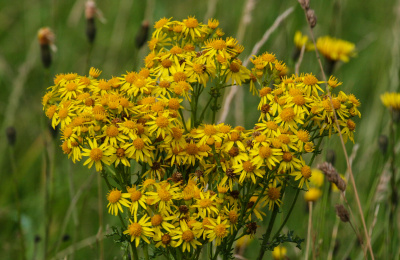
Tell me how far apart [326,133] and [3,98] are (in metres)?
3.56

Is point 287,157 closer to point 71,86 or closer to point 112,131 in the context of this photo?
point 112,131

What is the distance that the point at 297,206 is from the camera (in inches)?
155

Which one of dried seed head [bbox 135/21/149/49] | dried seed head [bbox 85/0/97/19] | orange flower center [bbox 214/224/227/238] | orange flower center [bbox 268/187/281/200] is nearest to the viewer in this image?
orange flower center [bbox 214/224/227/238]

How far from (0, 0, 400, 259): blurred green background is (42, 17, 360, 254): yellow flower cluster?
946 millimetres

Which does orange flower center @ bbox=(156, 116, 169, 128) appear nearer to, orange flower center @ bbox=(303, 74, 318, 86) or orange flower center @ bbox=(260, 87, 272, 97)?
orange flower center @ bbox=(260, 87, 272, 97)

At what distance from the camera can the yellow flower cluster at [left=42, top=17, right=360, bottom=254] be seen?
1.98m

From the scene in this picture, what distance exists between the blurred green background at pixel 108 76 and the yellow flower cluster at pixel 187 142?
0.95m

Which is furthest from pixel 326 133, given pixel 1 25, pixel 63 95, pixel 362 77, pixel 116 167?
pixel 1 25

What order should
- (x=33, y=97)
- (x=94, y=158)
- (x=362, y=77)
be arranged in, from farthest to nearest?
(x=362, y=77) → (x=33, y=97) → (x=94, y=158)

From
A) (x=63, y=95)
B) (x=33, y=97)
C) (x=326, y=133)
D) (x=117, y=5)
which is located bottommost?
(x=326, y=133)

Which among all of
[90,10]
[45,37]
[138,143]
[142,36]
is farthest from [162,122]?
[90,10]

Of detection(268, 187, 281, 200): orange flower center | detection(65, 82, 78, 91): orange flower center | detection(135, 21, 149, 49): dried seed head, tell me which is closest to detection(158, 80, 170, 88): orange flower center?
detection(65, 82, 78, 91): orange flower center

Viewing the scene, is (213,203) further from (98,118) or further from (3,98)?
(3,98)

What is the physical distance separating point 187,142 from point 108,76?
2.79 metres
